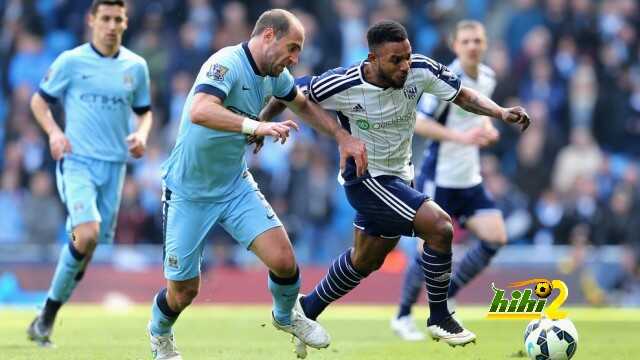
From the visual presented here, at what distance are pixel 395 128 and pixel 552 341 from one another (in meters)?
2.07

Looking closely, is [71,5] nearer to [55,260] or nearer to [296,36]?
[55,260]

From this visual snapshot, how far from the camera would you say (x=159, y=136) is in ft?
68.4

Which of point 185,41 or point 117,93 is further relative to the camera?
point 185,41

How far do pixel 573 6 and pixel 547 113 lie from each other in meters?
2.32

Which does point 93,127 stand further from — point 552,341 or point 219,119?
point 552,341

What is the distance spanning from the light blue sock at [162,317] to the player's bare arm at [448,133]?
3.88 meters

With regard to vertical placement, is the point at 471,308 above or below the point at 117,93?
below

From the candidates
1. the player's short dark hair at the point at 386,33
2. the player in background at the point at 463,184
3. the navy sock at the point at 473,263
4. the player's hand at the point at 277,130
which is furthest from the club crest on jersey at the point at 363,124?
the navy sock at the point at 473,263

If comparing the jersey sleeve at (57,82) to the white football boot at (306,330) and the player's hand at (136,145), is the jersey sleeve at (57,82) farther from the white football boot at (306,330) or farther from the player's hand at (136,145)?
the white football boot at (306,330)

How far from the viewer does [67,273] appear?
37.7 ft

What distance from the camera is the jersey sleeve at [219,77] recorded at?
8.50 m

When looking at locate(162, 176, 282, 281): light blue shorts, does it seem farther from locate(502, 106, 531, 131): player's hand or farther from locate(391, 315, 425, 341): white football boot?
locate(391, 315, 425, 341): white football boot

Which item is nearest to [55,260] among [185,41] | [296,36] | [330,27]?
[185,41]

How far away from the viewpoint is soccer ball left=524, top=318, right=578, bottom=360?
8828 mm
